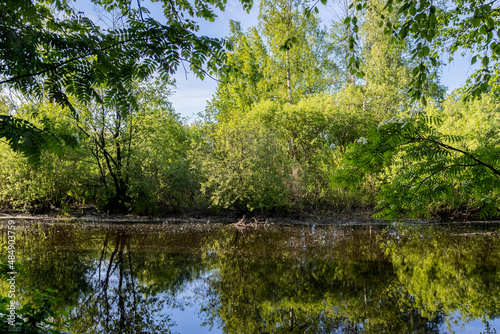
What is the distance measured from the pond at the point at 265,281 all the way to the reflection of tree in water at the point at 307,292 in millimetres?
22

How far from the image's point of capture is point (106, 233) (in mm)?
12102

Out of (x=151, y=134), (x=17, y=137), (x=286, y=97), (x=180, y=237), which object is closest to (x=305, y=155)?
(x=286, y=97)

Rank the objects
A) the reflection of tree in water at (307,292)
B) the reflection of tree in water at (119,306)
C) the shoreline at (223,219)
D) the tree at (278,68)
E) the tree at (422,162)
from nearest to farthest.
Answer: the tree at (422,162)
the reflection of tree in water at (119,306)
the reflection of tree in water at (307,292)
the shoreline at (223,219)
the tree at (278,68)

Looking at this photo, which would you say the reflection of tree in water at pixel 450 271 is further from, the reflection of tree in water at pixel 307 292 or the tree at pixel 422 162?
the tree at pixel 422 162

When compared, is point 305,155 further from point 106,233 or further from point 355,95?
point 106,233

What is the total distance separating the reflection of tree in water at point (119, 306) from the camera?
498cm

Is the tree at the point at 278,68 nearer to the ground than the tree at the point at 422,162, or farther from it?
farther from it

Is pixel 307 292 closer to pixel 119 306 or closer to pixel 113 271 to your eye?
pixel 119 306

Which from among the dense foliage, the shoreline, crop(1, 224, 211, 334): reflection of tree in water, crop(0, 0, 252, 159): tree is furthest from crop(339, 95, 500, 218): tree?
the shoreline

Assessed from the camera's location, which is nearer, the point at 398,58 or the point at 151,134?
the point at 151,134

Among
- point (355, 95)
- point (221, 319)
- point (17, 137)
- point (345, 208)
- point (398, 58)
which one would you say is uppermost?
point (398, 58)

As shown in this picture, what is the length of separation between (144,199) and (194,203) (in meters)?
2.45

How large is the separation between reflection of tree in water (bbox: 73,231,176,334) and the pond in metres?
0.02

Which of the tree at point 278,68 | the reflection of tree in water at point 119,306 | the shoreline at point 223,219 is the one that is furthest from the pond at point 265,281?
the tree at point 278,68
